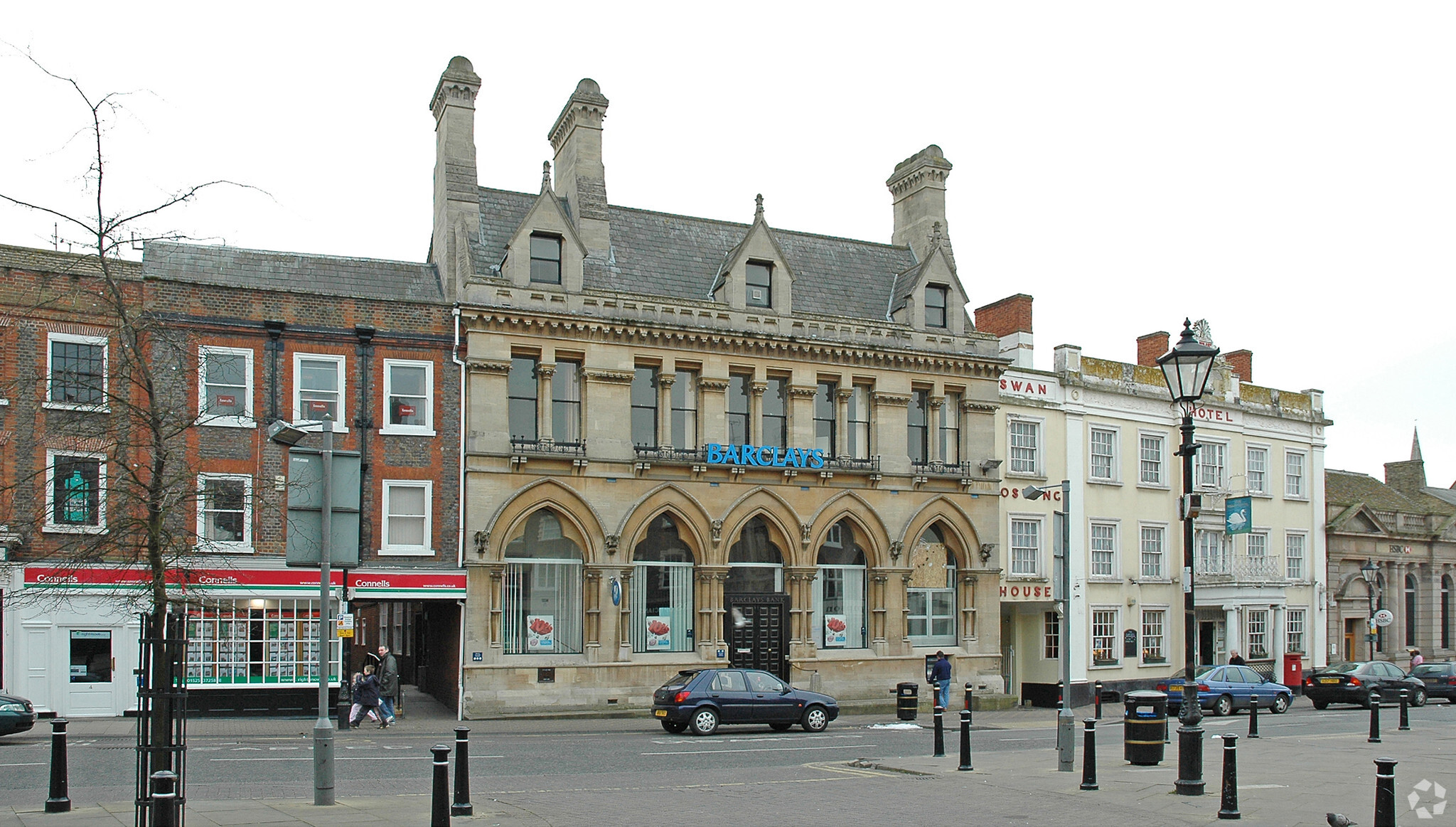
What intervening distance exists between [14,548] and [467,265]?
12047 mm

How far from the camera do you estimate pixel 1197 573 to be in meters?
43.8

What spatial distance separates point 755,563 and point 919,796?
1831 centimetres

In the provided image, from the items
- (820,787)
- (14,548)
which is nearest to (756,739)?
(820,787)

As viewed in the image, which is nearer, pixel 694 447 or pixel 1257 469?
pixel 694 447

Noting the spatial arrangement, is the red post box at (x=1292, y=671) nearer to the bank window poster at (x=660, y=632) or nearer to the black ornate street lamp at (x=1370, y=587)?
the black ornate street lamp at (x=1370, y=587)

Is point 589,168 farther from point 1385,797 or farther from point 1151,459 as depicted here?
point 1385,797

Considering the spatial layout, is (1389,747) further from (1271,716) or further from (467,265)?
(467,265)

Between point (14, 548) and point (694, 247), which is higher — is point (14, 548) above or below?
below

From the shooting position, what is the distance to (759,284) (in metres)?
36.6

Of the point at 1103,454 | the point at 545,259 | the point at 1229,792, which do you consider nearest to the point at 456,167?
the point at 545,259

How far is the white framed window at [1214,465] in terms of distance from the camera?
147 ft

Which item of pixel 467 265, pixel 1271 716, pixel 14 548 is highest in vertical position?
pixel 467 265

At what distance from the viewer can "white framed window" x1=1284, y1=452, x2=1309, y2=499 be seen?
47.7 metres

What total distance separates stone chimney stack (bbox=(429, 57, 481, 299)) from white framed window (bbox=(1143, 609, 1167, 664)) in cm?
2524
